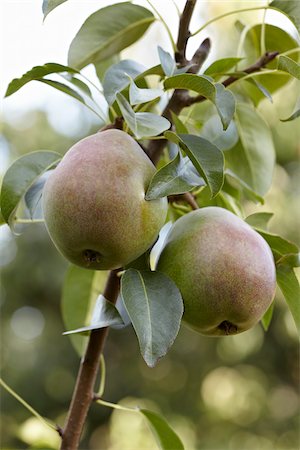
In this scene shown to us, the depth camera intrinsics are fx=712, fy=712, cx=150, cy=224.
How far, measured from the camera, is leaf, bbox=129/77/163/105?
552mm

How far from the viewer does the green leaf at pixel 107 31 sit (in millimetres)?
806

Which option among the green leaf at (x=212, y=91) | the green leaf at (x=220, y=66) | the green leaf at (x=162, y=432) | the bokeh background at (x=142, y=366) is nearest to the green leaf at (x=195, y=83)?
the green leaf at (x=212, y=91)

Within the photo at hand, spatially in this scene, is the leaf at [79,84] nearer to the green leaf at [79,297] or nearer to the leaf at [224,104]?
the leaf at [224,104]

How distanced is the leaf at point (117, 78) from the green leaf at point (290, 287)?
0.23 metres

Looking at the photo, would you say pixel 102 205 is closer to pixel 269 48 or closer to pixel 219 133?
pixel 219 133

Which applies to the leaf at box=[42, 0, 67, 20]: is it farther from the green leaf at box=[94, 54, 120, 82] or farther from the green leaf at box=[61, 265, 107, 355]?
the green leaf at box=[61, 265, 107, 355]

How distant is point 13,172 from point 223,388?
431 centimetres

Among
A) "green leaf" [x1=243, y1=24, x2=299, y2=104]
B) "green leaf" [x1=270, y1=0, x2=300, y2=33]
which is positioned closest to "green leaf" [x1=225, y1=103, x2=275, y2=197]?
"green leaf" [x1=243, y1=24, x2=299, y2=104]

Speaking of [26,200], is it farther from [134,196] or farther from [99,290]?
[99,290]

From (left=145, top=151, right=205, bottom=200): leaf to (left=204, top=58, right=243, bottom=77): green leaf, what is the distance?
6.0 inches

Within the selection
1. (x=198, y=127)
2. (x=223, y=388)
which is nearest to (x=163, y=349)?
(x=198, y=127)

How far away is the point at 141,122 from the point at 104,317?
182 millimetres

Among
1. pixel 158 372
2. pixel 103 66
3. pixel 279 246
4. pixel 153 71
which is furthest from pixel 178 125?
pixel 158 372

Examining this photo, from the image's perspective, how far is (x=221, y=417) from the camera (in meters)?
4.79
